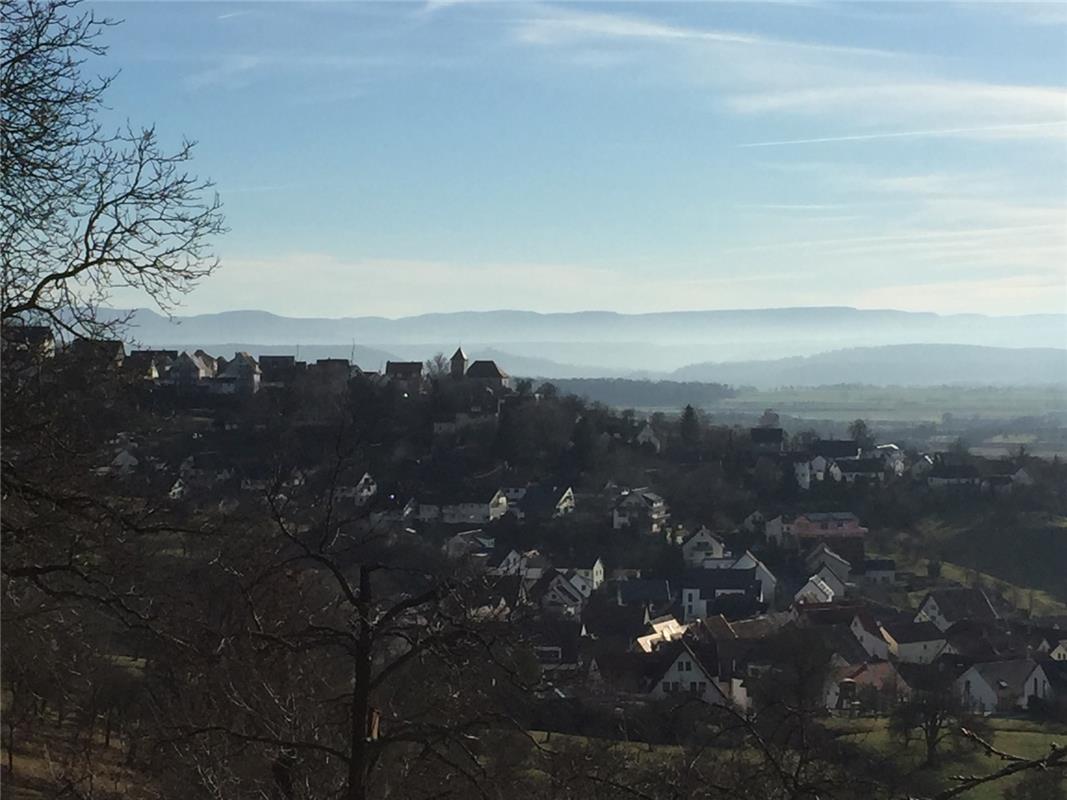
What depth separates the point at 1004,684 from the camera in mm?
22219

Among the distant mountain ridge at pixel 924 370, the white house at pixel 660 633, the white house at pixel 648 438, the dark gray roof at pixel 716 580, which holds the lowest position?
the white house at pixel 660 633

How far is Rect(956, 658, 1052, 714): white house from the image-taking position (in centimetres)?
2133

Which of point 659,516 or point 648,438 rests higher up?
point 648,438

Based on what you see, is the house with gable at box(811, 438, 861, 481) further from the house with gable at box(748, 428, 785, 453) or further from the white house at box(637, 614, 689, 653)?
the white house at box(637, 614, 689, 653)

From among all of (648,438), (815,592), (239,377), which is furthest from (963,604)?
(239,377)

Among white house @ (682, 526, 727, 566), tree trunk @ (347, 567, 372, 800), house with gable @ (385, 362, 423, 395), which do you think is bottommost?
white house @ (682, 526, 727, 566)

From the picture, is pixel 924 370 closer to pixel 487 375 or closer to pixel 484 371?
pixel 484 371

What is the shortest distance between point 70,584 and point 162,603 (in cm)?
63

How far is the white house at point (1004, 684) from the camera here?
70.0ft

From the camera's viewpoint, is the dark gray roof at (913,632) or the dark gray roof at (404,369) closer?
the dark gray roof at (913,632)

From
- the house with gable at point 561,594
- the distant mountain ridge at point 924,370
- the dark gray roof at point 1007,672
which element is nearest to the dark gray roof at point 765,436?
the house with gable at point 561,594

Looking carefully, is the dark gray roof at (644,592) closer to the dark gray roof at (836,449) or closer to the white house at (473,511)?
the white house at (473,511)

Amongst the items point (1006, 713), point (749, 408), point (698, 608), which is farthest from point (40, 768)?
point (749, 408)

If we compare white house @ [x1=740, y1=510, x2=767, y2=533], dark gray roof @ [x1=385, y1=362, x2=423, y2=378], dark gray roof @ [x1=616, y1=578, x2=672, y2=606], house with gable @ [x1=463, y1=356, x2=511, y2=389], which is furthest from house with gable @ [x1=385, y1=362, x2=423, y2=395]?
dark gray roof @ [x1=616, y1=578, x2=672, y2=606]
